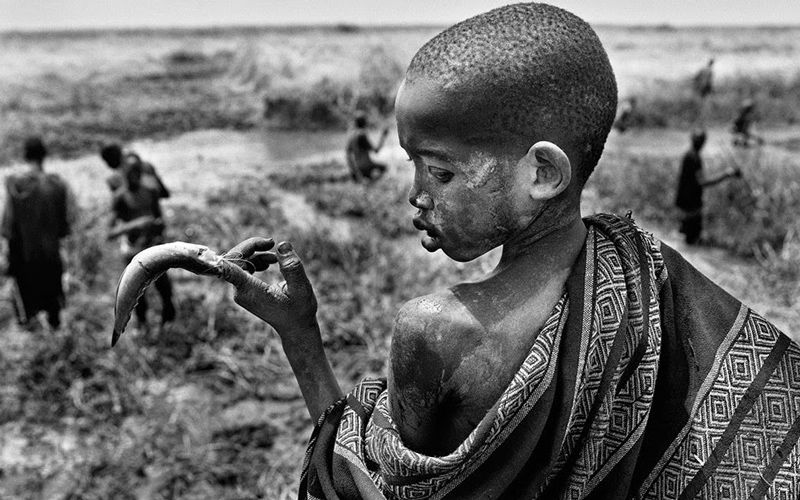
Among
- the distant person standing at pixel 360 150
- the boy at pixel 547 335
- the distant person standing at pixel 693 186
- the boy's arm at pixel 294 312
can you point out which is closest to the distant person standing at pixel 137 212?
the distant person standing at pixel 360 150

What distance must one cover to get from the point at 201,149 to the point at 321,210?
18.6ft

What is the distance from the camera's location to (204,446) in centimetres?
450

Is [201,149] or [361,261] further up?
[361,261]

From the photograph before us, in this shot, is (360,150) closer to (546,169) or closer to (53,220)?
(53,220)

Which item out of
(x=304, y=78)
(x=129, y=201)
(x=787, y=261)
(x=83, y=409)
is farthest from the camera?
(x=304, y=78)

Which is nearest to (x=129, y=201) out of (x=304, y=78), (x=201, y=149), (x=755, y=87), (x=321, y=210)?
(x=321, y=210)

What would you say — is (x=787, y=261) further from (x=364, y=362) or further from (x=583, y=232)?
(x=583, y=232)

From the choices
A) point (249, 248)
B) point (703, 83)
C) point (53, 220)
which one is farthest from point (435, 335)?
point (703, 83)

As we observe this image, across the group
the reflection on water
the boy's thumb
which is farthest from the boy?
the reflection on water

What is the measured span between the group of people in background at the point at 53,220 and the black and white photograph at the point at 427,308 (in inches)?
0.8

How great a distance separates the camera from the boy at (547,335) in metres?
1.19

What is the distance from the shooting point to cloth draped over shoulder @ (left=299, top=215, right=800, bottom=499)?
1.20 metres

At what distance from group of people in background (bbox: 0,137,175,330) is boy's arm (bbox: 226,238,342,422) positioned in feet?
13.8

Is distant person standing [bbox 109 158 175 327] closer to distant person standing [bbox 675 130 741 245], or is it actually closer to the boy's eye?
the boy's eye
